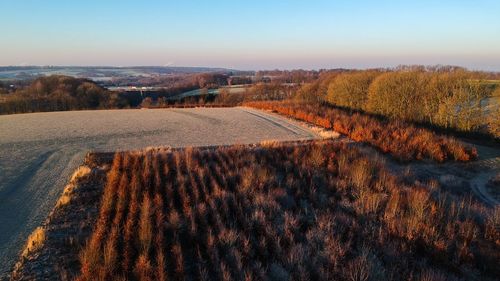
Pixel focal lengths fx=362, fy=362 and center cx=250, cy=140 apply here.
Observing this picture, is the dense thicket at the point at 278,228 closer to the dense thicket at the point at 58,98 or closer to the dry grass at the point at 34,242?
the dry grass at the point at 34,242

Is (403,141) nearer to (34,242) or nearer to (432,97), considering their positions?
(432,97)

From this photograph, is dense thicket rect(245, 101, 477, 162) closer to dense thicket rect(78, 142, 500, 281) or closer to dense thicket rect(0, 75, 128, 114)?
dense thicket rect(78, 142, 500, 281)

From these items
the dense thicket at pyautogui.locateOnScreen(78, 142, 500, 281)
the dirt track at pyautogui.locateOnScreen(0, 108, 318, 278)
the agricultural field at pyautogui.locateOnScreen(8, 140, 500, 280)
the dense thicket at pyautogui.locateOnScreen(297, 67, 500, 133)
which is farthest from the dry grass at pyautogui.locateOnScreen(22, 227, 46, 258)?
the dense thicket at pyautogui.locateOnScreen(297, 67, 500, 133)

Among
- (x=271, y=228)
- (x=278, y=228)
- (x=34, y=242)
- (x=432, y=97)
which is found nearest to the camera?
(x=34, y=242)

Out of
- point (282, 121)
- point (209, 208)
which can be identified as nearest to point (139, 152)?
point (209, 208)

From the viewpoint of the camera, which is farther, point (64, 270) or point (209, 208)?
point (209, 208)

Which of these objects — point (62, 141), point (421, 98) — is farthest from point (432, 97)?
point (62, 141)

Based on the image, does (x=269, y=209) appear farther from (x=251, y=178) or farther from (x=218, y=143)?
(x=218, y=143)
